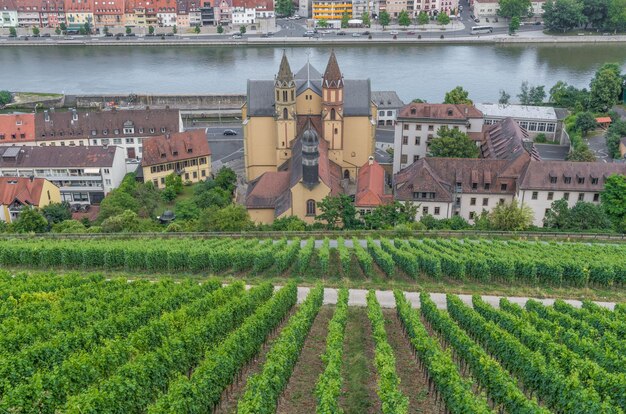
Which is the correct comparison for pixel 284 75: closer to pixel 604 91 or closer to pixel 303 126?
pixel 303 126

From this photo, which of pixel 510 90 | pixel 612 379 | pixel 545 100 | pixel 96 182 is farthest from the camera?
pixel 510 90

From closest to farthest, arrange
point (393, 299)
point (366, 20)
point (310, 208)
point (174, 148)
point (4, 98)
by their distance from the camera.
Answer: point (393, 299) < point (310, 208) < point (174, 148) < point (4, 98) < point (366, 20)

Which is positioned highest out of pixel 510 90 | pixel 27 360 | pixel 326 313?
pixel 510 90

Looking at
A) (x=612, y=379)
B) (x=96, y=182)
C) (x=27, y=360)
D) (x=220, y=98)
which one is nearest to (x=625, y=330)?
(x=612, y=379)

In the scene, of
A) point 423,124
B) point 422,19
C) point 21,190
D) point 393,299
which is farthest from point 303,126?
point 422,19

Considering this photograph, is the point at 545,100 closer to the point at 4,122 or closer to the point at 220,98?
the point at 220,98

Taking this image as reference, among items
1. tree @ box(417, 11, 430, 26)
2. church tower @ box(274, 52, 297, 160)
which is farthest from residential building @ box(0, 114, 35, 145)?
tree @ box(417, 11, 430, 26)

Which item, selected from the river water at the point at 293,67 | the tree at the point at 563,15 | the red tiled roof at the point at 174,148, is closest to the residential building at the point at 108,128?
the red tiled roof at the point at 174,148
